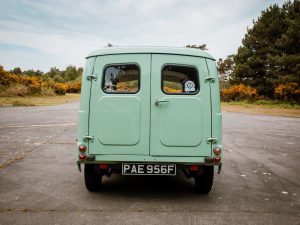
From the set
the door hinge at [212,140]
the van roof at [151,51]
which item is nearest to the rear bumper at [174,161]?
the door hinge at [212,140]

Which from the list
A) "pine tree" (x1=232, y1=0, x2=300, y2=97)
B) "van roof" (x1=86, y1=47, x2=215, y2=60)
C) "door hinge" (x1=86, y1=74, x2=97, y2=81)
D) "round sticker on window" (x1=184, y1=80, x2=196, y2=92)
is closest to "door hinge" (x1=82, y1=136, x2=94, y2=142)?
"door hinge" (x1=86, y1=74, x2=97, y2=81)

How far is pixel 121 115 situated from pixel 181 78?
1081mm

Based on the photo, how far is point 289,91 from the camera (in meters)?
32.2

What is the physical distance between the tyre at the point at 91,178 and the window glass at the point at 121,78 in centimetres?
124

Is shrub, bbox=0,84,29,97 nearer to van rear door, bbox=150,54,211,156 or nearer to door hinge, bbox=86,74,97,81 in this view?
door hinge, bbox=86,74,97,81

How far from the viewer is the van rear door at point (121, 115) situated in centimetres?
444

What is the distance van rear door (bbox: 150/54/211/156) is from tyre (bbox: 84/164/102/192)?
3.40 feet

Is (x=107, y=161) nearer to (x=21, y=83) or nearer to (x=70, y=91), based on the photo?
(x=21, y=83)

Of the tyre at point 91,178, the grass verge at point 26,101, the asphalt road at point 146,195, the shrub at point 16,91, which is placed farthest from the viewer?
the shrub at point 16,91

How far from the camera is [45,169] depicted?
651cm

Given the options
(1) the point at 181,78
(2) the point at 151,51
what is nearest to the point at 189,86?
(1) the point at 181,78

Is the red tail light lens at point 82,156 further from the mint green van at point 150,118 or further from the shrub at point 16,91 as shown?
the shrub at point 16,91

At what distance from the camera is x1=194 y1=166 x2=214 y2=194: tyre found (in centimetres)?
480

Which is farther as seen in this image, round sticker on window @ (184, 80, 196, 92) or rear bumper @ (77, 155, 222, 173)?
round sticker on window @ (184, 80, 196, 92)
